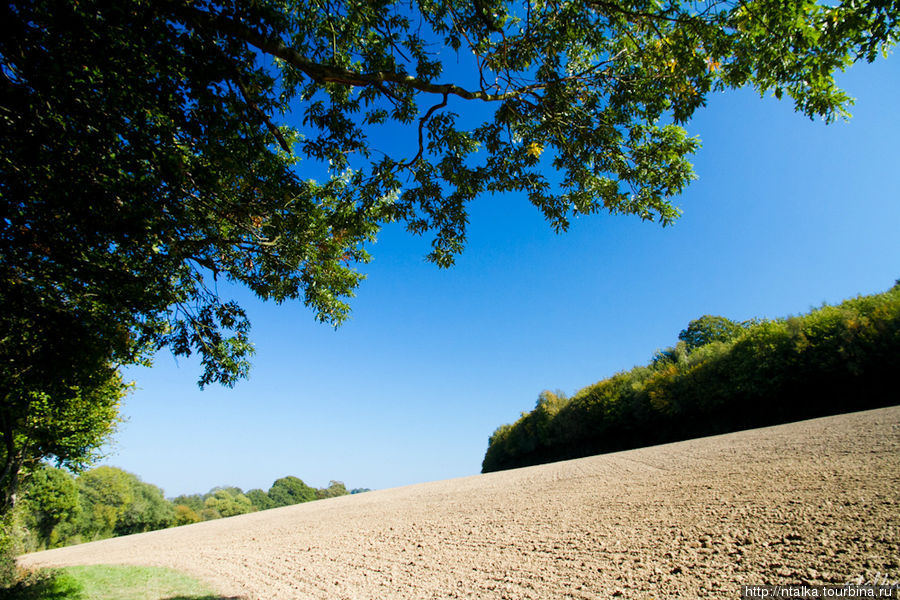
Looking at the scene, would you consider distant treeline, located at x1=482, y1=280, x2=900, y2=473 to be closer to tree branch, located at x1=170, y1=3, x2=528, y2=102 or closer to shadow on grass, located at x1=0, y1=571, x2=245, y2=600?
tree branch, located at x1=170, y1=3, x2=528, y2=102

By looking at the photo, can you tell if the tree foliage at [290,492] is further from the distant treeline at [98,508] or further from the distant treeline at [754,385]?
the distant treeline at [754,385]

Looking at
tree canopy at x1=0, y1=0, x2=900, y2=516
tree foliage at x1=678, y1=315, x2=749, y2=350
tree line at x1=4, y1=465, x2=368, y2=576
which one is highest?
tree foliage at x1=678, y1=315, x2=749, y2=350

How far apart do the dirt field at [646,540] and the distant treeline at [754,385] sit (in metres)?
9.74

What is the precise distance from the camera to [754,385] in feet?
70.0

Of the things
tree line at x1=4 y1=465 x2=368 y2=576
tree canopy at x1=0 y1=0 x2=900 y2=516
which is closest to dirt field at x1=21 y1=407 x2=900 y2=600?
tree canopy at x1=0 y1=0 x2=900 y2=516

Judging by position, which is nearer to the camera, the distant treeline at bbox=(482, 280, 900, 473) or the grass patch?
the grass patch

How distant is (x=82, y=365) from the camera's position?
5.58m

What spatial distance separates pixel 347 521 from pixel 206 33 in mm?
16387

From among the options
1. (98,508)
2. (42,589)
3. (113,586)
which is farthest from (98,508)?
(113,586)

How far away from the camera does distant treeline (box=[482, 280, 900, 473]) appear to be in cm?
1777

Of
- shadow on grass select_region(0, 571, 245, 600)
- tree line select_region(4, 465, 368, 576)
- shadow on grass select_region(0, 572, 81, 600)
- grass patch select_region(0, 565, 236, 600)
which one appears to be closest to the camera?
shadow on grass select_region(0, 571, 245, 600)

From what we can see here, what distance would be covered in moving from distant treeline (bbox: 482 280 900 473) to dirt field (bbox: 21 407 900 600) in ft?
32.0

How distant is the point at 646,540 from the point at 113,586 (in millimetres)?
11965

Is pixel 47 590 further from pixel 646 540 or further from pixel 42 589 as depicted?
pixel 646 540
